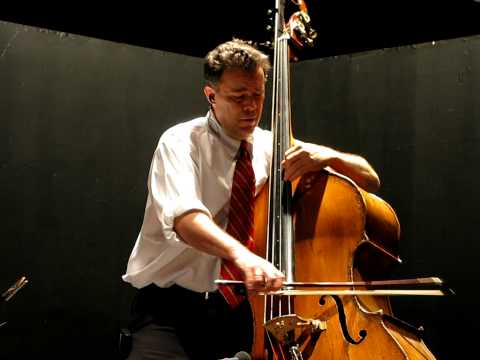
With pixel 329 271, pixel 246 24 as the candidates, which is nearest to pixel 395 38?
pixel 246 24

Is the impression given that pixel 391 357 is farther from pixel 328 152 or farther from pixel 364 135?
pixel 364 135

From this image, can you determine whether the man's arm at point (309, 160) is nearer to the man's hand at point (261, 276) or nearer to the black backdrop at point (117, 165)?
the man's hand at point (261, 276)

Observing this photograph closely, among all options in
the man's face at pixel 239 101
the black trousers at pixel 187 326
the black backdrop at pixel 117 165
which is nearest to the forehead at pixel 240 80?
the man's face at pixel 239 101

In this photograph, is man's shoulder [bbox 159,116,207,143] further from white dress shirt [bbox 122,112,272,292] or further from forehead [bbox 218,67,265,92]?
forehead [bbox 218,67,265,92]

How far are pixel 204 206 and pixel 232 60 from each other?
0.45m

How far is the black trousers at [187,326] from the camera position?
162cm

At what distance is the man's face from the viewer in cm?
175

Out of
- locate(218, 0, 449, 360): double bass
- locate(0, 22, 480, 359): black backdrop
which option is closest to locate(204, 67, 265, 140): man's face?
locate(218, 0, 449, 360): double bass

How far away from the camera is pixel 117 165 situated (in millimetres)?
2523

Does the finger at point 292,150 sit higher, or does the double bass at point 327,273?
the finger at point 292,150

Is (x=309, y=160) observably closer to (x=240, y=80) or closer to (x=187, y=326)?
(x=240, y=80)

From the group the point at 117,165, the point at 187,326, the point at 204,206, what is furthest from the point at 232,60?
the point at 117,165

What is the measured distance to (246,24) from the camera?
8.79ft

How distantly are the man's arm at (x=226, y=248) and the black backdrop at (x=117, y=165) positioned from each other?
3.49 feet
